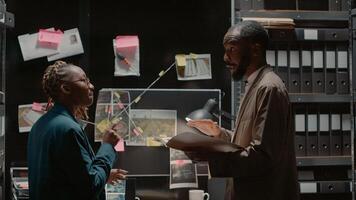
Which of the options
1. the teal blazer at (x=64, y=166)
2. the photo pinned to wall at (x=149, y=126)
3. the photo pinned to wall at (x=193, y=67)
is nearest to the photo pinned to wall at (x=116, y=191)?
the photo pinned to wall at (x=149, y=126)

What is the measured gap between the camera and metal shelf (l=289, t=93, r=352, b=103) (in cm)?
290

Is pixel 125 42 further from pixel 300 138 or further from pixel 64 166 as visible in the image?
pixel 64 166

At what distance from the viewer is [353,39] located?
2.69m

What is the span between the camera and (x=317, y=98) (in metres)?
2.92

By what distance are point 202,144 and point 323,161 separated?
4.02 ft

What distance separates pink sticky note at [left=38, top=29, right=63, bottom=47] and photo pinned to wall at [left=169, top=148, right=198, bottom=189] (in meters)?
1.00

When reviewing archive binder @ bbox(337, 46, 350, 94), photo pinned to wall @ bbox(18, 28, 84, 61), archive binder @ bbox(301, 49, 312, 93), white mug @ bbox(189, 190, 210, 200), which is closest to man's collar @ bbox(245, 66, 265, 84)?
archive binder @ bbox(301, 49, 312, 93)

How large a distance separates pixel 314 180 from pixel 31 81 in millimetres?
1801

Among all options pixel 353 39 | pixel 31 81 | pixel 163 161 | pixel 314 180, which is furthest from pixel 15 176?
pixel 353 39

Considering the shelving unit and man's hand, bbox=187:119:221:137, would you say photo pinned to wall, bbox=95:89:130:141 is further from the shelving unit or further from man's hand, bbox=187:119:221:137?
man's hand, bbox=187:119:221:137

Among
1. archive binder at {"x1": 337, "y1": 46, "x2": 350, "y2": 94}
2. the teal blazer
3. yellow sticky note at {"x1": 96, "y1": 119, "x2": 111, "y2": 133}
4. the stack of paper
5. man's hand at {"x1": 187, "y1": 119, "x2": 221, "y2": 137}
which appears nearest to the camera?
the teal blazer

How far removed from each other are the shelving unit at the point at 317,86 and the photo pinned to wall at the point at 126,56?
2.34 ft

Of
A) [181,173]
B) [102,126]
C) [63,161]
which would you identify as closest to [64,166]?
[63,161]

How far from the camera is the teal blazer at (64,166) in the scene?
1842 millimetres
